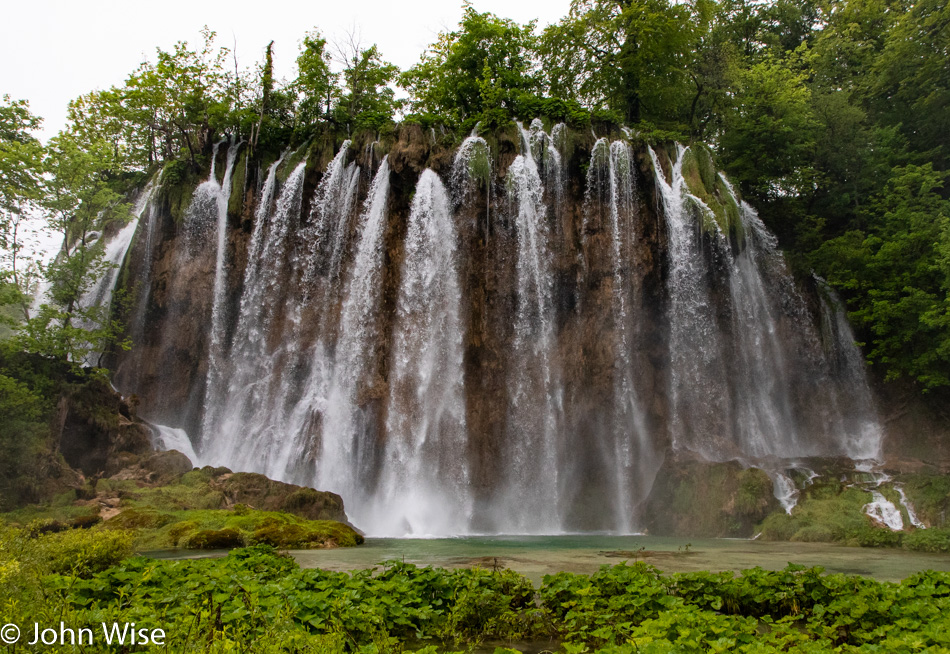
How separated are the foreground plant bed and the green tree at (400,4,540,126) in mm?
26481

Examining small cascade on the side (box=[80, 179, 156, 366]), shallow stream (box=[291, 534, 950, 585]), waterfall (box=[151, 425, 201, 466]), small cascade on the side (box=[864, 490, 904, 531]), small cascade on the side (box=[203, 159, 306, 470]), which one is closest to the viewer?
shallow stream (box=[291, 534, 950, 585])

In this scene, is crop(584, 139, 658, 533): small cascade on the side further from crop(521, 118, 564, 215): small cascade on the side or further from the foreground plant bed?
the foreground plant bed

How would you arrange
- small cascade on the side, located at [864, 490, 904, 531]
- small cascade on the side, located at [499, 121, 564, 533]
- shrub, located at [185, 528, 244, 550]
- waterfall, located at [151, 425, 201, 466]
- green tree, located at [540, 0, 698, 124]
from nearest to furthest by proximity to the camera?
shrub, located at [185, 528, 244, 550]
small cascade on the side, located at [864, 490, 904, 531]
small cascade on the side, located at [499, 121, 564, 533]
waterfall, located at [151, 425, 201, 466]
green tree, located at [540, 0, 698, 124]

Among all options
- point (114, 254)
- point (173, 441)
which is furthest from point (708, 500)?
point (114, 254)

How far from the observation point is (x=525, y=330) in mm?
22250

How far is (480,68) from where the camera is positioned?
1230 inches

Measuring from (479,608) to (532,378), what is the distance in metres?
16.8

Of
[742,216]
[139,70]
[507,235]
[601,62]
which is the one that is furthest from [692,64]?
[139,70]

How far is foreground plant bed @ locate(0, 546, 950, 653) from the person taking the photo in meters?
3.73

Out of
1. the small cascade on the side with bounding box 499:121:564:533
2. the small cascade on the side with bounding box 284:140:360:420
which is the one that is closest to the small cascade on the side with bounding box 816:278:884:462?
the small cascade on the side with bounding box 499:121:564:533

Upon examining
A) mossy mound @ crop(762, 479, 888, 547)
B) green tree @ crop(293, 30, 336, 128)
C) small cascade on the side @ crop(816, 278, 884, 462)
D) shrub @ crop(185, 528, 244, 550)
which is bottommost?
shrub @ crop(185, 528, 244, 550)

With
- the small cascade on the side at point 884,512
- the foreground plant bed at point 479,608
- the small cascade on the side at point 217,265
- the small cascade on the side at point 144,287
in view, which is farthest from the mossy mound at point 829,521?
the small cascade on the side at point 144,287

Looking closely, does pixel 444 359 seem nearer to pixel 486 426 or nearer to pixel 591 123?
pixel 486 426

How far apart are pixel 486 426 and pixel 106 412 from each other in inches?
500
